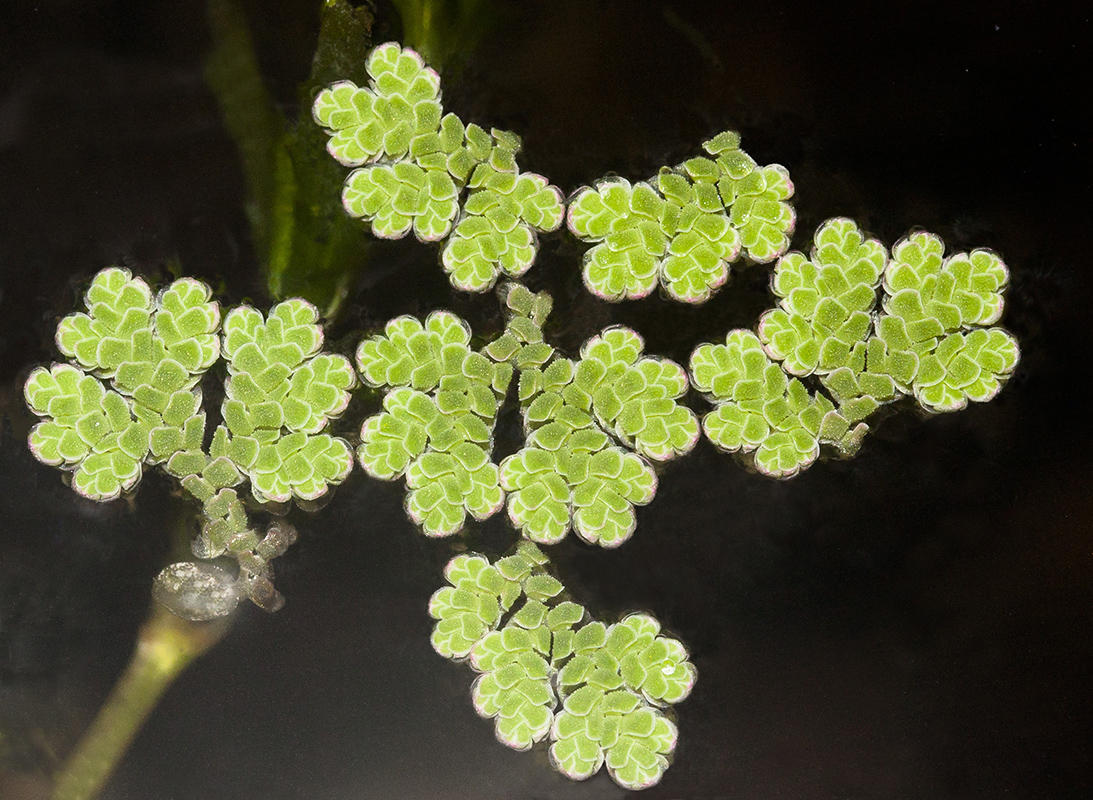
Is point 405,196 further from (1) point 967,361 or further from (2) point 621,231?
(1) point 967,361

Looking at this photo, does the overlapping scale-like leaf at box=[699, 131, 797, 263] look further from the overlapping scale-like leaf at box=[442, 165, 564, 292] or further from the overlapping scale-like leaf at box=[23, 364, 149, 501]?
the overlapping scale-like leaf at box=[23, 364, 149, 501]

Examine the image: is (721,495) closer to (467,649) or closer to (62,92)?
(467,649)

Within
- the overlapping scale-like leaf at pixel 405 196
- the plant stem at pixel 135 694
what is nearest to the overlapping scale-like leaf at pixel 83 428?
the plant stem at pixel 135 694

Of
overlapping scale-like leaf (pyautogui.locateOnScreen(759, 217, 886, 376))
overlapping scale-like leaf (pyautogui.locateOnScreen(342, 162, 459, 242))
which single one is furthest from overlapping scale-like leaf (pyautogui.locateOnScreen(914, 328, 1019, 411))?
overlapping scale-like leaf (pyautogui.locateOnScreen(342, 162, 459, 242))

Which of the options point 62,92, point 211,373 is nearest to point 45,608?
point 211,373

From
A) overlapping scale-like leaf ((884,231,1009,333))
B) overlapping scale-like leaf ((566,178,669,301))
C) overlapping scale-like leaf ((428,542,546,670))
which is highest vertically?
overlapping scale-like leaf ((884,231,1009,333))

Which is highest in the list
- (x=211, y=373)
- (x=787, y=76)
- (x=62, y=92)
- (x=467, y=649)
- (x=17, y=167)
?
(x=787, y=76)
